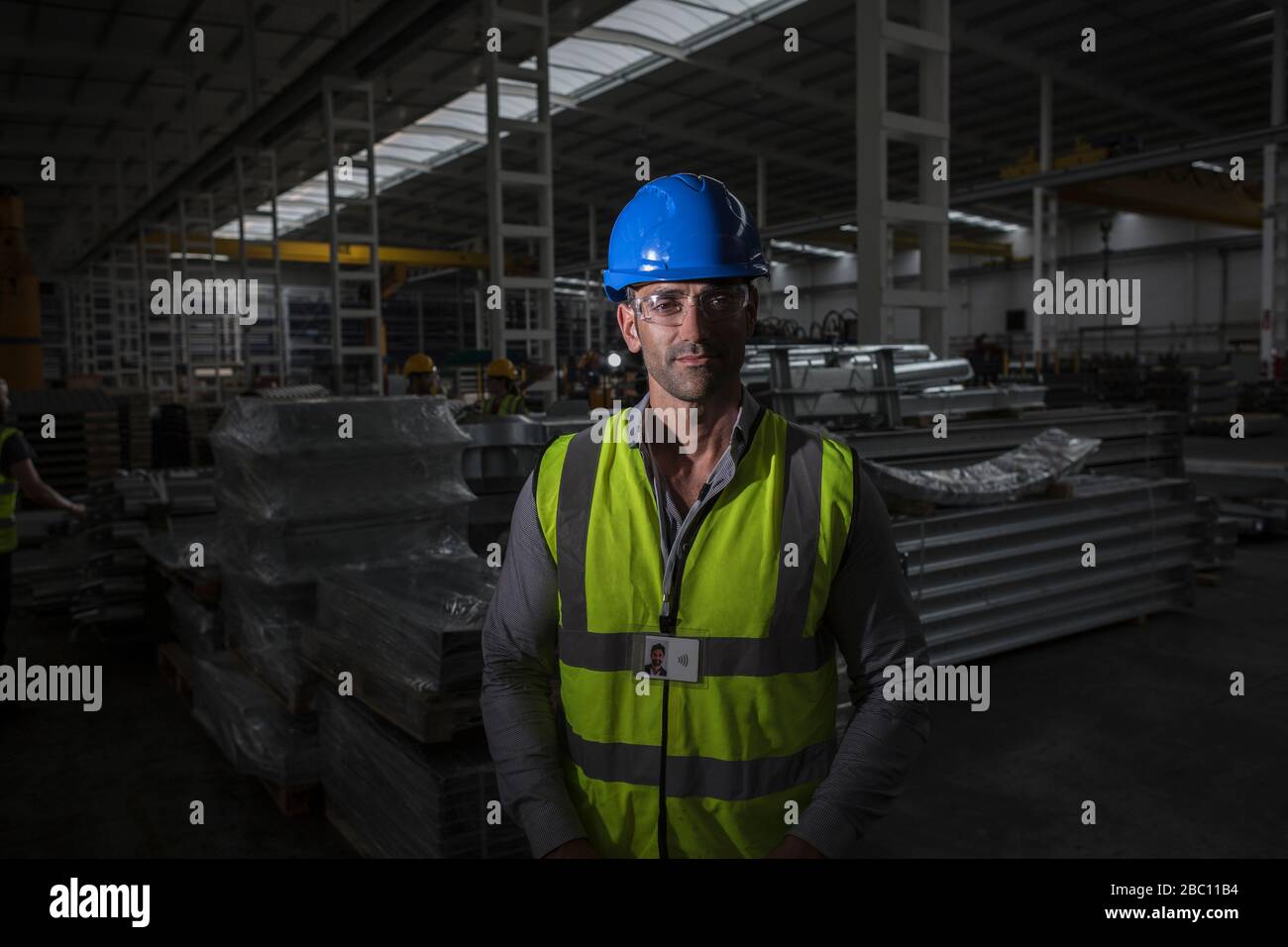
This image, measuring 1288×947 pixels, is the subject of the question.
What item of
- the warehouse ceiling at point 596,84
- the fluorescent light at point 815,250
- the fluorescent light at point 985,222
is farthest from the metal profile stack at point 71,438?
the fluorescent light at point 815,250

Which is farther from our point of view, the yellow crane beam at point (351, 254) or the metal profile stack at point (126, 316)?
the metal profile stack at point (126, 316)

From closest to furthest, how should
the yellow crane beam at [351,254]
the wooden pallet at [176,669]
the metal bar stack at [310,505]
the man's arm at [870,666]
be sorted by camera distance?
the man's arm at [870,666]
the metal bar stack at [310,505]
the wooden pallet at [176,669]
the yellow crane beam at [351,254]

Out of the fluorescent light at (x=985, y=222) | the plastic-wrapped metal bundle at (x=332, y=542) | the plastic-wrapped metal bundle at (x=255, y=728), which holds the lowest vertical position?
the plastic-wrapped metal bundle at (x=255, y=728)

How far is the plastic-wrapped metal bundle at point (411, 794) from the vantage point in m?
3.00

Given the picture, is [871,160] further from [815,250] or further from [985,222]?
[815,250]

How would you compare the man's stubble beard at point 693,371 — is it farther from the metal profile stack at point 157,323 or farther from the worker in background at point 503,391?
the metal profile stack at point 157,323

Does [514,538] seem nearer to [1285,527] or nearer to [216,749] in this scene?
[216,749]

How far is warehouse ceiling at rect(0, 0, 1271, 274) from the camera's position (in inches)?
469

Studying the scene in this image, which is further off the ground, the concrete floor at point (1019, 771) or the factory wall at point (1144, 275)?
the factory wall at point (1144, 275)

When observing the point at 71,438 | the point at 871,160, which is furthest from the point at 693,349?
the point at 71,438

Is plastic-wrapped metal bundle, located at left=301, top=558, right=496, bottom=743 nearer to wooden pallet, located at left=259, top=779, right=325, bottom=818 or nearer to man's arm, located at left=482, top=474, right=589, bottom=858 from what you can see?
wooden pallet, located at left=259, top=779, right=325, bottom=818

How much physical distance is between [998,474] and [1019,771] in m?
2.06

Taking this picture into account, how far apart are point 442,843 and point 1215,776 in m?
3.26

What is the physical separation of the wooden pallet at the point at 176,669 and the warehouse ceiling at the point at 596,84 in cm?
623
